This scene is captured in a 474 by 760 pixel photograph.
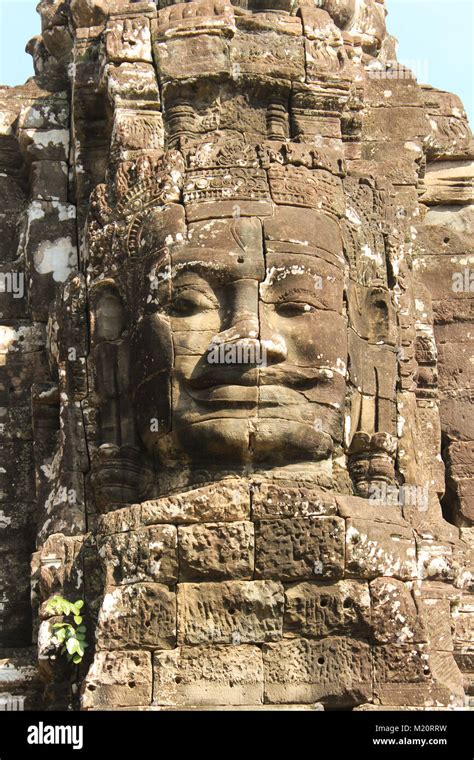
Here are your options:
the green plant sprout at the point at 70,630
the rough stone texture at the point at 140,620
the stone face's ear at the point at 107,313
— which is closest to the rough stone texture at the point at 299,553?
the rough stone texture at the point at 140,620

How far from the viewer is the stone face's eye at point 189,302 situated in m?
14.6

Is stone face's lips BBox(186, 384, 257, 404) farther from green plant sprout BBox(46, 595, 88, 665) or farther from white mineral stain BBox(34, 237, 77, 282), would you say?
white mineral stain BBox(34, 237, 77, 282)

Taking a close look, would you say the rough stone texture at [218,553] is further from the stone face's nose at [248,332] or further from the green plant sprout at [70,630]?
the stone face's nose at [248,332]

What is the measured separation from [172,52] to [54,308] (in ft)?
7.00

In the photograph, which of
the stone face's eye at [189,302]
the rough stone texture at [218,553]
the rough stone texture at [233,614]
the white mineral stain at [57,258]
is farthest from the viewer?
the white mineral stain at [57,258]

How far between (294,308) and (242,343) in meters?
0.58

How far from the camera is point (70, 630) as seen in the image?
1436 centimetres

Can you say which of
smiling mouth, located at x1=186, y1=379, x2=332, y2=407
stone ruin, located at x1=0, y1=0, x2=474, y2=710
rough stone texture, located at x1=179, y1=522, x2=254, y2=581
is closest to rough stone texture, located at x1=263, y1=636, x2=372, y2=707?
stone ruin, located at x1=0, y1=0, x2=474, y2=710

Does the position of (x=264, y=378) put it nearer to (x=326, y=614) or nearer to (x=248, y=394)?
(x=248, y=394)

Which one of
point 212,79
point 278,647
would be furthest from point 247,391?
point 212,79

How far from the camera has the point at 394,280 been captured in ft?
51.2

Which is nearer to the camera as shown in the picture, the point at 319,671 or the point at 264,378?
the point at 319,671

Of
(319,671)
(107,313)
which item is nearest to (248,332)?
(107,313)

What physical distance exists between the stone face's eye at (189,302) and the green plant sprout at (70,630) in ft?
6.92
